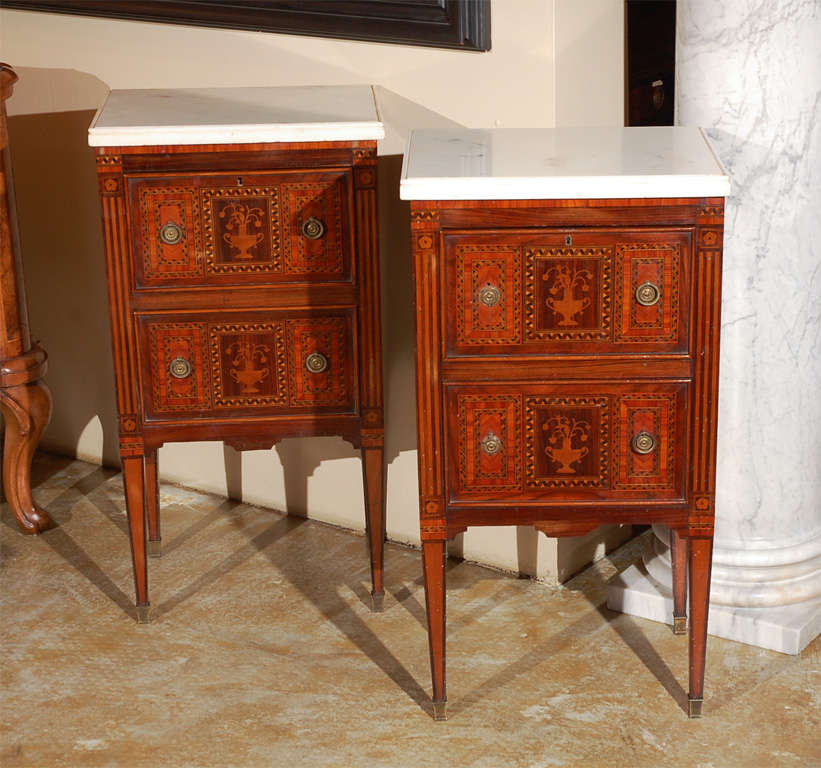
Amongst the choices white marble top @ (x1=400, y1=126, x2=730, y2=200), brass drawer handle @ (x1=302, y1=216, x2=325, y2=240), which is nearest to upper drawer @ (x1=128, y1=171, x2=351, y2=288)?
brass drawer handle @ (x1=302, y1=216, x2=325, y2=240)

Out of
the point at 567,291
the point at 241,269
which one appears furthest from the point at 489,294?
the point at 241,269

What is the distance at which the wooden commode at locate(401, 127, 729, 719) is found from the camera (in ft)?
6.82

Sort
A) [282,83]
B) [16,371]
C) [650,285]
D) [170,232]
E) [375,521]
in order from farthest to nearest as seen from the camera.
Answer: [16,371] → [282,83] → [375,521] → [170,232] → [650,285]

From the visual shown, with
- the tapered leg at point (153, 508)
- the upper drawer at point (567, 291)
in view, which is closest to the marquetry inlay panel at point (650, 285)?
the upper drawer at point (567, 291)

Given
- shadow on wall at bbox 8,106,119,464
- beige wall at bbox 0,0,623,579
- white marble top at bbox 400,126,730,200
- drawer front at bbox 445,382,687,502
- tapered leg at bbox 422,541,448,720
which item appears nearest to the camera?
white marble top at bbox 400,126,730,200

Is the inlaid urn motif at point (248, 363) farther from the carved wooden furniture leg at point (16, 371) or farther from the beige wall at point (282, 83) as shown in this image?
the carved wooden furniture leg at point (16, 371)

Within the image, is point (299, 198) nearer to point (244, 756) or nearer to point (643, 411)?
point (643, 411)

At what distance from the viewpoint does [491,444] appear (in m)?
2.21

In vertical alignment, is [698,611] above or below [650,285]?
below

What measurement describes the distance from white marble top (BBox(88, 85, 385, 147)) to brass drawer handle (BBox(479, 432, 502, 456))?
0.61 meters

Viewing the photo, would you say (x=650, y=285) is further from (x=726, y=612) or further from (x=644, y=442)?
(x=726, y=612)

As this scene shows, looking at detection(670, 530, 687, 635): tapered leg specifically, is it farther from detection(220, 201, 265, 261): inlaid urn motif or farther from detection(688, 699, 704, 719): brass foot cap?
detection(220, 201, 265, 261): inlaid urn motif

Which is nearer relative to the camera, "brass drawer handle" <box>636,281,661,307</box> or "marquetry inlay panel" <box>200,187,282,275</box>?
"brass drawer handle" <box>636,281,661,307</box>

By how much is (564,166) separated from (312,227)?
55 centimetres
